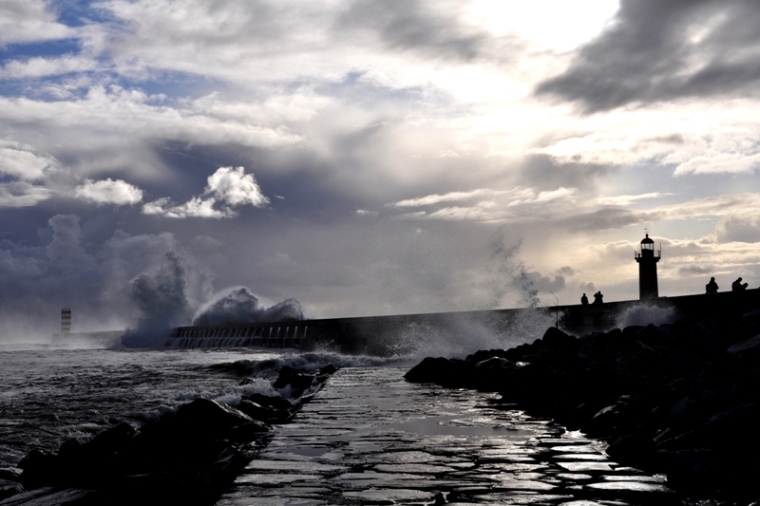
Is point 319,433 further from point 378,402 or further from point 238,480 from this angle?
point 378,402

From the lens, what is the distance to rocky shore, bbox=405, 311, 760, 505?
17.3ft

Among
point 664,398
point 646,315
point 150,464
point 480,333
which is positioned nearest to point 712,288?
point 646,315

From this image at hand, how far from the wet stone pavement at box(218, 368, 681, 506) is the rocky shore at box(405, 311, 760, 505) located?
0.26 m

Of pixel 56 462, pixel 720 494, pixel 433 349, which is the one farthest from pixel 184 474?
pixel 433 349

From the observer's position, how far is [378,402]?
11.0 meters

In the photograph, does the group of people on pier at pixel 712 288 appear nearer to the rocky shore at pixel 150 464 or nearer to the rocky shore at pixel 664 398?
the rocky shore at pixel 664 398

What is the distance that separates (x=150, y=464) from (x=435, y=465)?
2.74 meters

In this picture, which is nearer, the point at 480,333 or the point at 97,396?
the point at 97,396

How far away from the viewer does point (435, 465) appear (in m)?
5.95

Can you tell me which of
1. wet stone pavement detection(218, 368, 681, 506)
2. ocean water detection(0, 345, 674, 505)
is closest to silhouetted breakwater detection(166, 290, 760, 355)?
ocean water detection(0, 345, 674, 505)

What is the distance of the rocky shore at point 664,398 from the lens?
526 cm

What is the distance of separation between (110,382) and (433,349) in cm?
1218

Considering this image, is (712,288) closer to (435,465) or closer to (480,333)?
(480,333)

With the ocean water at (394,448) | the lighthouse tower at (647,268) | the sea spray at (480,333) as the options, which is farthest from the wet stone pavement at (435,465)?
the lighthouse tower at (647,268)
